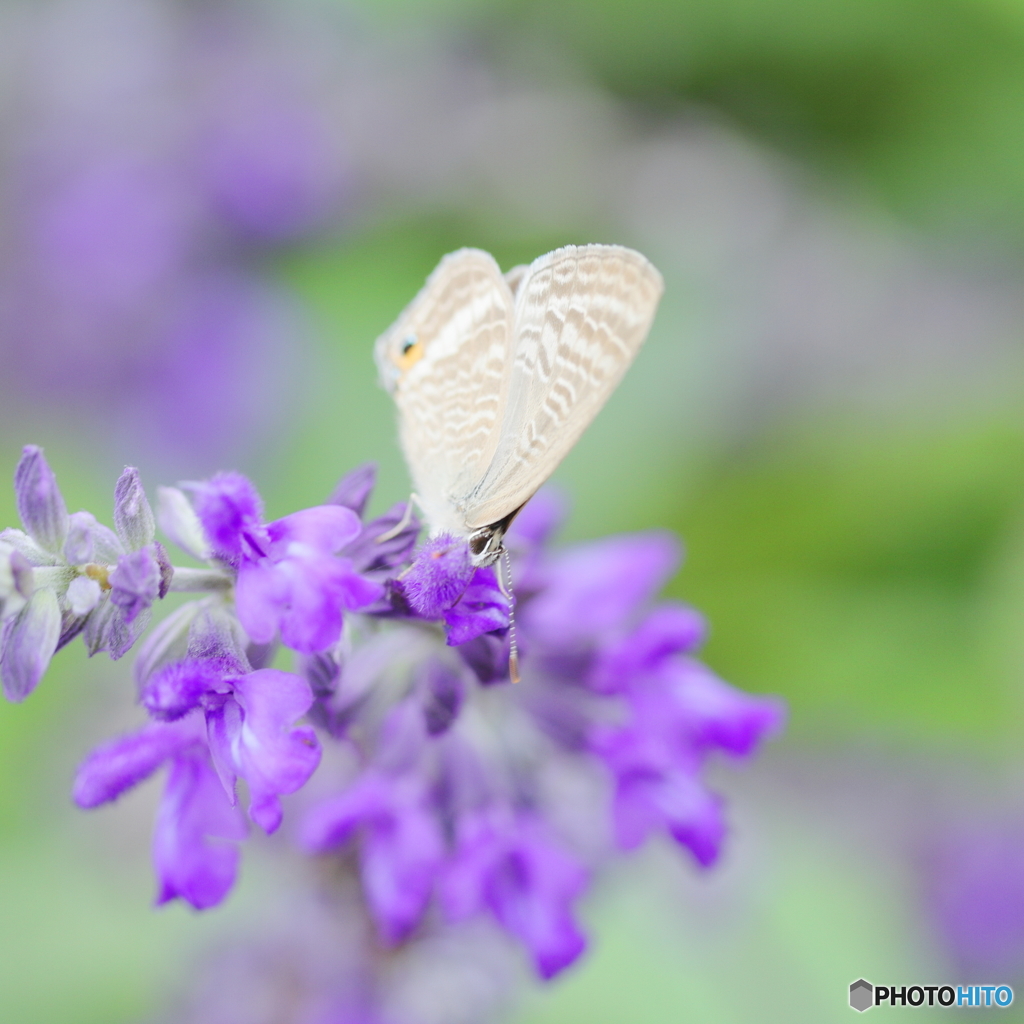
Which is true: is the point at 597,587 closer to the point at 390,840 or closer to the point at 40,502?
the point at 390,840

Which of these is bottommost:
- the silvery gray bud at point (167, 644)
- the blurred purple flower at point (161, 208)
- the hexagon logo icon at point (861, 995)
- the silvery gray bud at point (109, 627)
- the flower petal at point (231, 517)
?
the hexagon logo icon at point (861, 995)

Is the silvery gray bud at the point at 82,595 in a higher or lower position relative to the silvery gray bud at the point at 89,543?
lower

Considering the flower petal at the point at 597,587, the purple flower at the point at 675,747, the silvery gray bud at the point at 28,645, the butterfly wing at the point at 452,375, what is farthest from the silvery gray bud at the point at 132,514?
the purple flower at the point at 675,747

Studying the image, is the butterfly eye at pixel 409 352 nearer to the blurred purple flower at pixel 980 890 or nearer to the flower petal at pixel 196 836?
the flower petal at pixel 196 836

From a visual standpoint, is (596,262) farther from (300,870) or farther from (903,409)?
(903,409)

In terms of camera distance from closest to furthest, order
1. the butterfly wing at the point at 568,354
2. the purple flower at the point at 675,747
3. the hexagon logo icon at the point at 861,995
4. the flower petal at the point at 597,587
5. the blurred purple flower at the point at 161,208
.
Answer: the butterfly wing at the point at 568,354 < the purple flower at the point at 675,747 < the flower petal at the point at 597,587 < the hexagon logo icon at the point at 861,995 < the blurred purple flower at the point at 161,208

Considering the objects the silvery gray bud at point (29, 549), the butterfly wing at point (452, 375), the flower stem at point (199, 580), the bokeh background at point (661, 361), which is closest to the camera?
the silvery gray bud at point (29, 549)

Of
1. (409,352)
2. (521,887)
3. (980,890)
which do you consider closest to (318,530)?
(409,352)
